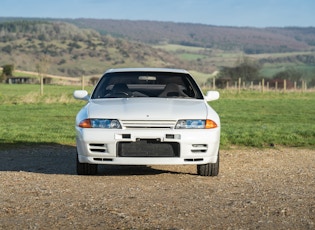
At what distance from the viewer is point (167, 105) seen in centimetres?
859

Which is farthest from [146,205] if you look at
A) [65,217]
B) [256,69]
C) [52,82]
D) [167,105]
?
[256,69]

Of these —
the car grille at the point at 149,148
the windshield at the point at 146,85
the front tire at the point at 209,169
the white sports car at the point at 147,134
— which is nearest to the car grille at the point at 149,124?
the white sports car at the point at 147,134

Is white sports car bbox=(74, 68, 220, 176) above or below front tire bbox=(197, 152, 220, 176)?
above

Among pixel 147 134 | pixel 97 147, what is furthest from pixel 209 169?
pixel 97 147

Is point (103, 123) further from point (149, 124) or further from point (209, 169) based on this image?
point (209, 169)

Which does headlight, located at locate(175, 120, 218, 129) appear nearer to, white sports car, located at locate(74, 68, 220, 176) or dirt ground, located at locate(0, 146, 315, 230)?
white sports car, located at locate(74, 68, 220, 176)

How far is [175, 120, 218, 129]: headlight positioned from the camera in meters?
8.19

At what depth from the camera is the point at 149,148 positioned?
26.6 feet

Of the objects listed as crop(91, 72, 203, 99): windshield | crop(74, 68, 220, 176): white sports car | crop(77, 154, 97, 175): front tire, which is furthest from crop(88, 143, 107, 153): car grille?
crop(91, 72, 203, 99): windshield

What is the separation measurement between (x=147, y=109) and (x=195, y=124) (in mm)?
658

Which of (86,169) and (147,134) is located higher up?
(147,134)

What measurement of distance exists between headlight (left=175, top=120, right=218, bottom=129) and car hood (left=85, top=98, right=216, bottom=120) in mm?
56

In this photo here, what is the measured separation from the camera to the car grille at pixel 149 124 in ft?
26.7

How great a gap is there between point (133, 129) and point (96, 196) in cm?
134
